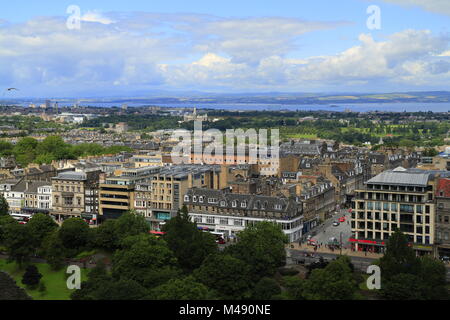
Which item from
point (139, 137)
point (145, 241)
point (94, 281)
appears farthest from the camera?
point (139, 137)

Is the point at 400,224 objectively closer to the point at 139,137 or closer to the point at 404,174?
the point at 404,174

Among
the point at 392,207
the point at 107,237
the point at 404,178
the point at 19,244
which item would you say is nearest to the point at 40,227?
the point at 19,244

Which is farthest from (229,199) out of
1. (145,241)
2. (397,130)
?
(397,130)

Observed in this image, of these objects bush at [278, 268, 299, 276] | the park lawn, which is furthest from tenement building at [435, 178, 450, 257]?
the park lawn

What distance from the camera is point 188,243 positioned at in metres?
49.8

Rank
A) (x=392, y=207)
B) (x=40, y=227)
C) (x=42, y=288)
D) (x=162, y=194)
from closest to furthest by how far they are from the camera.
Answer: (x=42, y=288), (x=392, y=207), (x=40, y=227), (x=162, y=194)

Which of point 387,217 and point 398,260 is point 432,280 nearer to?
point 398,260

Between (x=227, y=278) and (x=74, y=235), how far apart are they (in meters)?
22.0

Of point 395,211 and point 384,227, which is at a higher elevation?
point 395,211

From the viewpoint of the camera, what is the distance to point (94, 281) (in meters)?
42.5

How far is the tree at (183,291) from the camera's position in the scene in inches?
1455

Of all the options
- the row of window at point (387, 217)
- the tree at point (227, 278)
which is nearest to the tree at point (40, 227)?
the tree at point (227, 278)

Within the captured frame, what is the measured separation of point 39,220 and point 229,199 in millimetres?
19835

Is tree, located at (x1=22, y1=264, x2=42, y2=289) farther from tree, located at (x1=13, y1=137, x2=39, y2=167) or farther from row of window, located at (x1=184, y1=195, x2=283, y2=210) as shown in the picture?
tree, located at (x1=13, y1=137, x2=39, y2=167)
